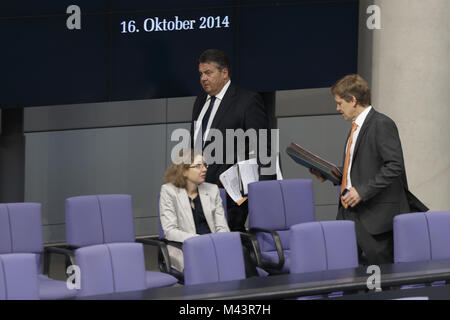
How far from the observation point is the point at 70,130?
26.5ft

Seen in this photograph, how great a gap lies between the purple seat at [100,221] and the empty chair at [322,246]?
1162mm

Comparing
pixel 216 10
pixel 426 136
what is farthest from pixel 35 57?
pixel 426 136

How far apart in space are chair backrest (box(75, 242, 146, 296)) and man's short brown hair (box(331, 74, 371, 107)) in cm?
153

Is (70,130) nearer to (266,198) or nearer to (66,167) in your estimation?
(66,167)

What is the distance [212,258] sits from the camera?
4.42 m

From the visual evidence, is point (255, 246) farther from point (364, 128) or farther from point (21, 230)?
point (21, 230)

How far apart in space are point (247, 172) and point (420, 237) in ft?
4.87

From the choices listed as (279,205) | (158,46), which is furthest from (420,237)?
(158,46)

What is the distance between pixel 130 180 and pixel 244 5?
79.4 inches

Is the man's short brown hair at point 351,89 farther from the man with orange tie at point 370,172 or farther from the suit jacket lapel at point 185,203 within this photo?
the suit jacket lapel at point 185,203

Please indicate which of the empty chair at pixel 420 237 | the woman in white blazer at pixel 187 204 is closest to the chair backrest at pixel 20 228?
the woman in white blazer at pixel 187 204

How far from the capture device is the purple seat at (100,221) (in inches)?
222

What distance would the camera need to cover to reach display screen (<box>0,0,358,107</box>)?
7.00m

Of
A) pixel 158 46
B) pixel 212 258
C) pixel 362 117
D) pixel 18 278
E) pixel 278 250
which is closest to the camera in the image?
pixel 18 278
